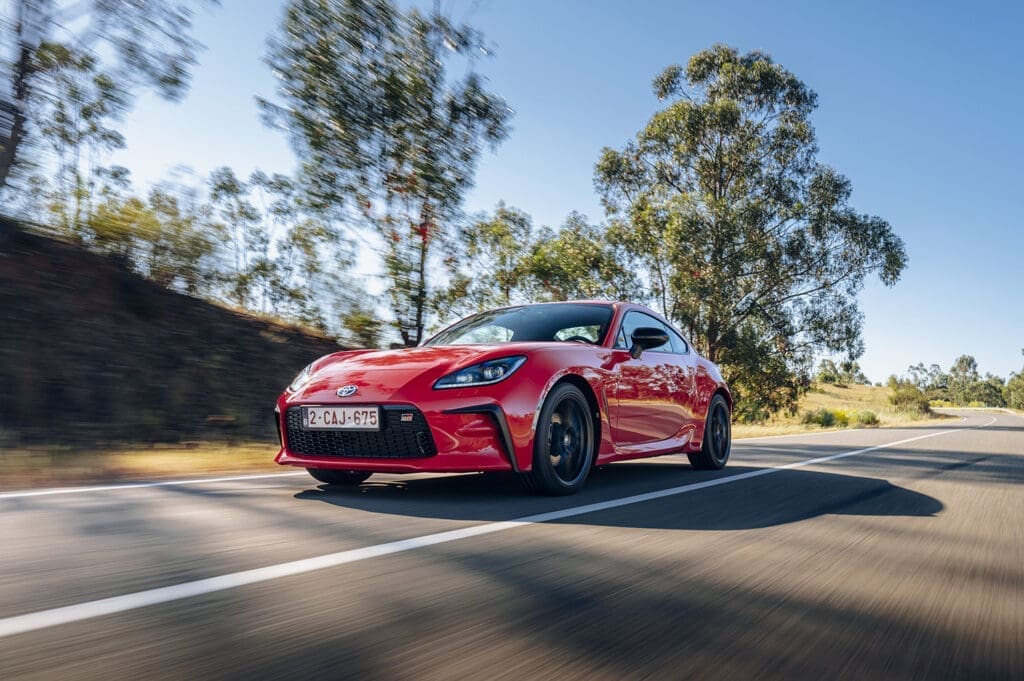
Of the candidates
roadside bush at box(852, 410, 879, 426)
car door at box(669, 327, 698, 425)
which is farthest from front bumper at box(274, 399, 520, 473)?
roadside bush at box(852, 410, 879, 426)

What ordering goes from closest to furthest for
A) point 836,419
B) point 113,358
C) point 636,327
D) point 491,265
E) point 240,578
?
point 240,578, point 636,327, point 113,358, point 491,265, point 836,419

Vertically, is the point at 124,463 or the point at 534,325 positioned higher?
the point at 534,325

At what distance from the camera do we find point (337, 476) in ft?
18.0

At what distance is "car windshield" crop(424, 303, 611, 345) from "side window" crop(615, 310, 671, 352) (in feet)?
0.53

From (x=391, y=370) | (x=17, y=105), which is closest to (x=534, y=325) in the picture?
(x=391, y=370)

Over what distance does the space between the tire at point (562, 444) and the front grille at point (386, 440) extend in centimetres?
69

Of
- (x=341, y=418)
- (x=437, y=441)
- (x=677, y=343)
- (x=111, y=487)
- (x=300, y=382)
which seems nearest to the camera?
(x=437, y=441)

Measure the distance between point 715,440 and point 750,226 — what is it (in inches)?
960

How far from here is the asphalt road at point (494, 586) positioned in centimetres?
207

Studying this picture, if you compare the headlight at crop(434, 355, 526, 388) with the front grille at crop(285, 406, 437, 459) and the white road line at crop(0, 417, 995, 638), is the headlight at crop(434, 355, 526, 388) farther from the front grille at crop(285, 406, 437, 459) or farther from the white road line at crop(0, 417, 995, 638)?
the white road line at crop(0, 417, 995, 638)

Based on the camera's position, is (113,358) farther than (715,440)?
Yes

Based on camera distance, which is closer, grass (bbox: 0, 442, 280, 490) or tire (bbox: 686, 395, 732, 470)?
grass (bbox: 0, 442, 280, 490)

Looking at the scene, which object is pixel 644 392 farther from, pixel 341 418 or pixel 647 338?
pixel 341 418

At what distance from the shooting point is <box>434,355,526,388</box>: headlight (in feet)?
15.3
